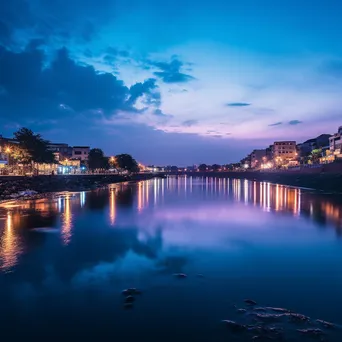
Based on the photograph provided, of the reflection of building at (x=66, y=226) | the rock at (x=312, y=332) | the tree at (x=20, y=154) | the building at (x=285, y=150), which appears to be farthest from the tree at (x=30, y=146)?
the building at (x=285, y=150)

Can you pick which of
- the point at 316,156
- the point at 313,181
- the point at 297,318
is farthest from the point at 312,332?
the point at 316,156

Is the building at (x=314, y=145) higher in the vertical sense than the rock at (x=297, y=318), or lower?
higher

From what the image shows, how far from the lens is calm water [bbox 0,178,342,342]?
8984 millimetres

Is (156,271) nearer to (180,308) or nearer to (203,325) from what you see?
(180,308)

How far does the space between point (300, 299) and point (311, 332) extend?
2420 millimetres

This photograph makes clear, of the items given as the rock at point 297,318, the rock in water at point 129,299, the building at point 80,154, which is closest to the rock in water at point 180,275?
the rock in water at point 129,299

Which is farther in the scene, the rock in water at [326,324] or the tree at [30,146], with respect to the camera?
the tree at [30,146]

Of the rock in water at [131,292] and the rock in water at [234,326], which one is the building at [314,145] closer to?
the rock in water at [131,292]

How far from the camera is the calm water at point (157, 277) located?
8984 millimetres

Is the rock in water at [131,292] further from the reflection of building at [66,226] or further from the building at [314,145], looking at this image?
the building at [314,145]

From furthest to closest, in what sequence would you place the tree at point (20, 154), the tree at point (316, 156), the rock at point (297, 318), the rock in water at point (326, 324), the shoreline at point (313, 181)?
the tree at point (316, 156) → the tree at point (20, 154) → the shoreline at point (313, 181) → the rock at point (297, 318) → the rock in water at point (326, 324)

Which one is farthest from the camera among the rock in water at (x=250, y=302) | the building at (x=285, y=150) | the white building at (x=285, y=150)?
the white building at (x=285, y=150)

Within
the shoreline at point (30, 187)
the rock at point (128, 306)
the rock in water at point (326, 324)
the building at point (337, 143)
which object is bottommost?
the rock in water at point (326, 324)

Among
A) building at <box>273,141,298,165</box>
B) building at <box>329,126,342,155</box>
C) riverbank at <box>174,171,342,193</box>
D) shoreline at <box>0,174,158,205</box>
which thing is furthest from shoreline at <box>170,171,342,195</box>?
building at <box>273,141,298,165</box>
